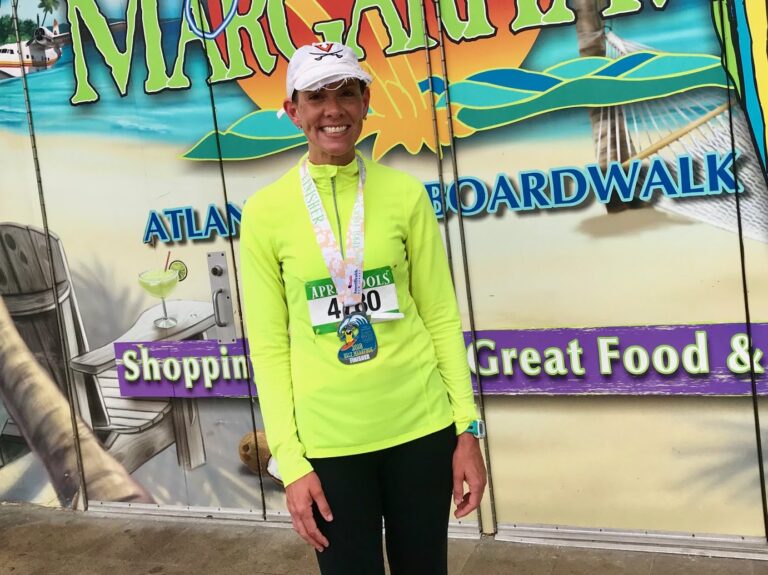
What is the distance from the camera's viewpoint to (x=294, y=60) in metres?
1.68

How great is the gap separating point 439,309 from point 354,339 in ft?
0.85

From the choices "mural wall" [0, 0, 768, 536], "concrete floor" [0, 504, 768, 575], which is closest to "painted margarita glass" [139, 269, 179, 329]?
"mural wall" [0, 0, 768, 536]

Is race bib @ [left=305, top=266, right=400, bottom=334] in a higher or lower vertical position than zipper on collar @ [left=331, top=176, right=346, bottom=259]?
lower

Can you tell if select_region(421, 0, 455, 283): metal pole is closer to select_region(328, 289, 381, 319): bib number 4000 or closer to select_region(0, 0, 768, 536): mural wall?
select_region(0, 0, 768, 536): mural wall

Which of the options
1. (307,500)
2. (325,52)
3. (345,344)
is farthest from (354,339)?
(325,52)

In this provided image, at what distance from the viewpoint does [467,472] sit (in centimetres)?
179

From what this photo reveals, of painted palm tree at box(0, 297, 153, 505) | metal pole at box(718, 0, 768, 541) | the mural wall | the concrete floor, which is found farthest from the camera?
painted palm tree at box(0, 297, 153, 505)

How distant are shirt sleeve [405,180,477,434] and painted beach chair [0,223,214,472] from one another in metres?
2.19

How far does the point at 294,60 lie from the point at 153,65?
7.04 feet

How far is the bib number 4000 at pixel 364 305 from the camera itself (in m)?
1.69

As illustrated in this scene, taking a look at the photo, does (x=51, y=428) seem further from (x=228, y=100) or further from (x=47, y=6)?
(x=47, y=6)

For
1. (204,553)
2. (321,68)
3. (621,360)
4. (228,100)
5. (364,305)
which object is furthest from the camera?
(204,553)

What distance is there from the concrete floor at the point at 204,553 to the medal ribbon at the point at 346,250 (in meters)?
1.88

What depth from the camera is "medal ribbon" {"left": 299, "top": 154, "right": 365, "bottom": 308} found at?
1.68 meters
